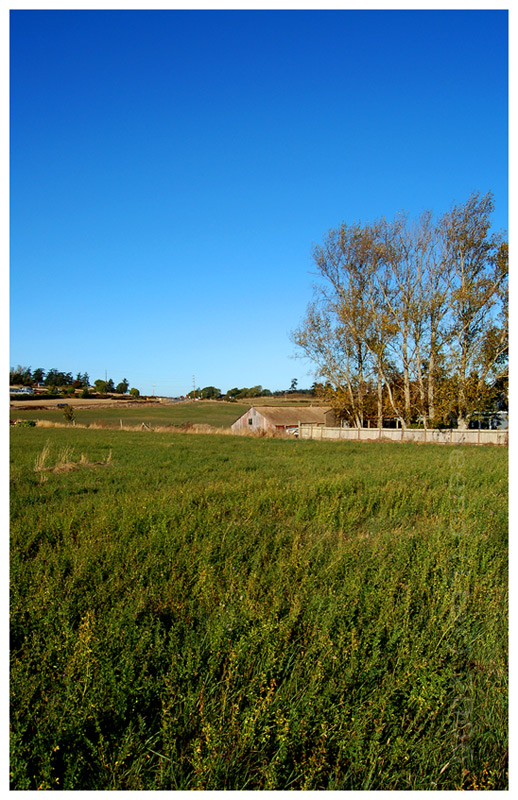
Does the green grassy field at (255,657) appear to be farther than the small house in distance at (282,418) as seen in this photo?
No

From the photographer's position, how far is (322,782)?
97.3 inches

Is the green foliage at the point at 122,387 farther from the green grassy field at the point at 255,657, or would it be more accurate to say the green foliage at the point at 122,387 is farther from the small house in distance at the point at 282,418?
the green grassy field at the point at 255,657

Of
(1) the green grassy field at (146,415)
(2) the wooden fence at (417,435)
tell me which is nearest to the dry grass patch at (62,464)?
(2) the wooden fence at (417,435)

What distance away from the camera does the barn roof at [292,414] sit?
48062 mm

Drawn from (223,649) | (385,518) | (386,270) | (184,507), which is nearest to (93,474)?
(184,507)

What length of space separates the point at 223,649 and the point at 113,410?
259ft

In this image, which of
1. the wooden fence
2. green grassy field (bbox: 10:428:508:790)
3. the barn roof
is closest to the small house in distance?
the barn roof

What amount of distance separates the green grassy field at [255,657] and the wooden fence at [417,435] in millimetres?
26092

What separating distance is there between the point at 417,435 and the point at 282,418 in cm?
1795

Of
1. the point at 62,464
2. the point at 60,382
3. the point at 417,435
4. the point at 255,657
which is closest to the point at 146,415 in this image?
the point at 60,382

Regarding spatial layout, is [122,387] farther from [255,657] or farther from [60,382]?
[255,657]

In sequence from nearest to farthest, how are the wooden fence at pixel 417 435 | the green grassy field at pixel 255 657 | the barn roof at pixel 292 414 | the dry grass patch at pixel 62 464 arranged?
the green grassy field at pixel 255 657 < the dry grass patch at pixel 62 464 < the wooden fence at pixel 417 435 < the barn roof at pixel 292 414

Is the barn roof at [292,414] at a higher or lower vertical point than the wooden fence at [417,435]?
higher
